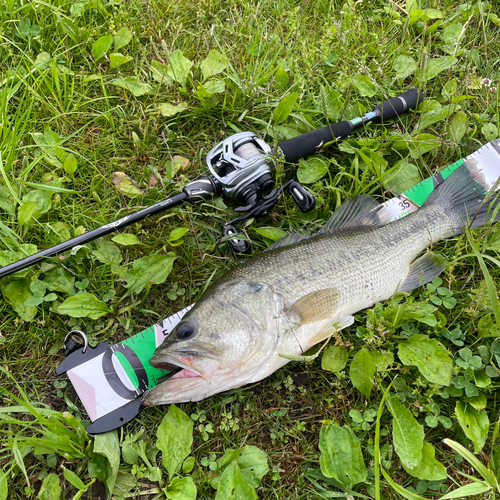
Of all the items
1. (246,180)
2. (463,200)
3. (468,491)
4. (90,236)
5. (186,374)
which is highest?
(246,180)

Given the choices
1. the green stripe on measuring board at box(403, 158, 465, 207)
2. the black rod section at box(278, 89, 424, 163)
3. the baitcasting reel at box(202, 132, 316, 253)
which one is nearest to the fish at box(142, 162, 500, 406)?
the green stripe on measuring board at box(403, 158, 465, 207)

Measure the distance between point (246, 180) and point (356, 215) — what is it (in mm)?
928

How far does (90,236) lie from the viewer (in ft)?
9.98

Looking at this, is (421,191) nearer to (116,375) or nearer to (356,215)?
(356,215)

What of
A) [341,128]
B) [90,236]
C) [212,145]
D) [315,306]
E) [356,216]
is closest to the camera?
[315,306]

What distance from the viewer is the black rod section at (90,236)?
294 centimetres

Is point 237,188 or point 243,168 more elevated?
point 243,168

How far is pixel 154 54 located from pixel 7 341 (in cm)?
283

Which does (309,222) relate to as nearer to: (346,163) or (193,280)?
(346,163)

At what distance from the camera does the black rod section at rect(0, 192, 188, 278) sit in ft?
9.65

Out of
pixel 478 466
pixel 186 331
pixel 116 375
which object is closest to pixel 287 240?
pixel 186 331

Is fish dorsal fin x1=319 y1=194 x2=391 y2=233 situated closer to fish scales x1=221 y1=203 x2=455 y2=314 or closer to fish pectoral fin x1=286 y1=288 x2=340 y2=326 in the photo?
fish scales x1=221 y1=203 x2=455 y2=314

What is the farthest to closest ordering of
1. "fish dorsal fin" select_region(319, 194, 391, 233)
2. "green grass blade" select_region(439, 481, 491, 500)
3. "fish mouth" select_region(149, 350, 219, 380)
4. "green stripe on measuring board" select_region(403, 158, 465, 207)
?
1. "green stripe on measuring board" select_region(403, 158, 465, 207)
2. "fish dorsal fin" select_region(319, 194, 391, 233)
3. "fish mouth" select_region(149, 350, 219, 380)
4. "green grass blade" select_region(439, 481, 491, 500)

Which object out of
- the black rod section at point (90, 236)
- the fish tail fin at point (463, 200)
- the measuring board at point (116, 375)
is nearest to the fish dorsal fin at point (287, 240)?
the black rod section at point (90, 236)
